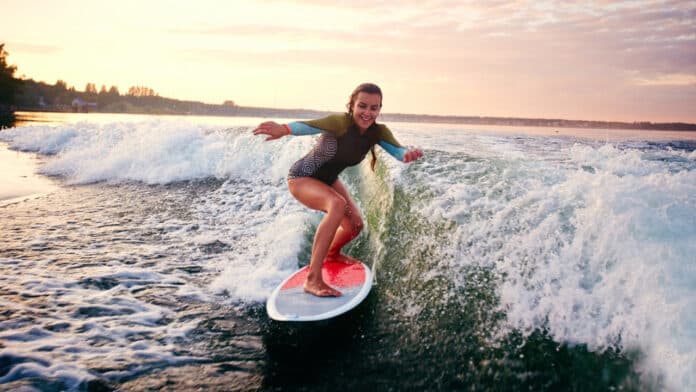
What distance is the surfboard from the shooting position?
381cm

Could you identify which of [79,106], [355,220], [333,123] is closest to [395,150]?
[333,123]

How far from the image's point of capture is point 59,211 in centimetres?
848

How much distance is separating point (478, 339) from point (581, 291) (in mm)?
927

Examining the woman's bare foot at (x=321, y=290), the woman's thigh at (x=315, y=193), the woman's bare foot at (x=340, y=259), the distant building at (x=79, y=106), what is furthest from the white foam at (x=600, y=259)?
the distant building at (x=79, y=106)

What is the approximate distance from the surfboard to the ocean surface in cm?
14

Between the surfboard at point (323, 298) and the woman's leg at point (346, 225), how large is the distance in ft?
0.60

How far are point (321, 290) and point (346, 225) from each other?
0.94 m

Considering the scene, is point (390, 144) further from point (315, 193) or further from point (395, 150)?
point (315, 193)

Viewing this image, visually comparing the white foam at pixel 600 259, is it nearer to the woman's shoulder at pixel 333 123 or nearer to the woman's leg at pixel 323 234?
the woman's leg at pixel 323 234

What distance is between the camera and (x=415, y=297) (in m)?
4.33

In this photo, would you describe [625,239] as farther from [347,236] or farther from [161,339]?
[161,339]

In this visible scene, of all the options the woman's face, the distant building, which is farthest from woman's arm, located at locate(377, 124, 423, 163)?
the distant building

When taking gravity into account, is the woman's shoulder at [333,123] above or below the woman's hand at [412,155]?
above

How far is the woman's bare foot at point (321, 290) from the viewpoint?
4.11 m
